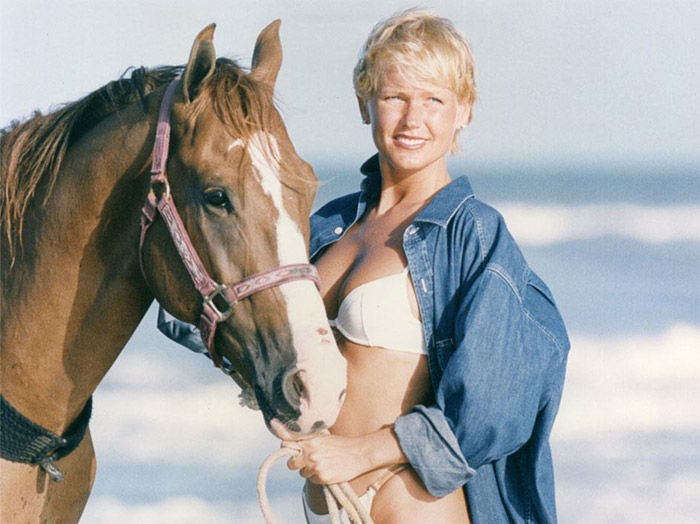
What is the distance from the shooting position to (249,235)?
6.08 feet

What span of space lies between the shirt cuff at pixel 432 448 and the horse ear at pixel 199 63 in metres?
0.89

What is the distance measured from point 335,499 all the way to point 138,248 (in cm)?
75

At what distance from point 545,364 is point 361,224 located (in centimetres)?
65

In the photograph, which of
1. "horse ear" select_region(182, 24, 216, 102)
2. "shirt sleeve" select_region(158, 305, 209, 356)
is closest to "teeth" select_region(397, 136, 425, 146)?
"horse ear" select_region(182, 24, 216, 102)

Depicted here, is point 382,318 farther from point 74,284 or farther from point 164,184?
point 74,284

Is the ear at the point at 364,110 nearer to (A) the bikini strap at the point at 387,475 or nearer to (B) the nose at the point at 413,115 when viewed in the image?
(B) the nose at the point at 413,115

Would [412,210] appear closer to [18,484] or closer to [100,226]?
[100,226]

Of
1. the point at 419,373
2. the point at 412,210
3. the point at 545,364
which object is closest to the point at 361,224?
the point at 412,210

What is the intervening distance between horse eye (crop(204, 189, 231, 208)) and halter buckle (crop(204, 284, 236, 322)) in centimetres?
18

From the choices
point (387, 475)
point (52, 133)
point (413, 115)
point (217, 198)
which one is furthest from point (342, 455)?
point (52, 133)

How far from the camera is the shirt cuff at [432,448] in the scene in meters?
1.88

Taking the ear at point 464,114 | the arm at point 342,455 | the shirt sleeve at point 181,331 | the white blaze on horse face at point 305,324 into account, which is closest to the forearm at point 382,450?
the arm at point 342,455

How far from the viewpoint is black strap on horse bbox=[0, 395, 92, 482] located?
2.05m

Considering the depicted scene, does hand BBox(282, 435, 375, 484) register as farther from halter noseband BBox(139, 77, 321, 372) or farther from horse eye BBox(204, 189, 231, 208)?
horse eye BBox(204, 189, 231, 208)
